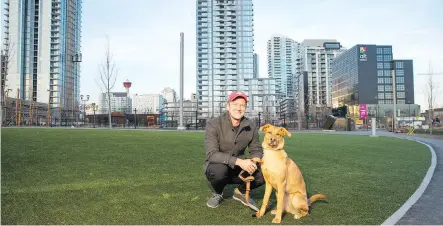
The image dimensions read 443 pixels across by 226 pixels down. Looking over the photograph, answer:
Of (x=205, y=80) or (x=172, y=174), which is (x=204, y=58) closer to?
(x=205, y=80)

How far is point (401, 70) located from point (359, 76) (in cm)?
1828

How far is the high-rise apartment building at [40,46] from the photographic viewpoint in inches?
3189

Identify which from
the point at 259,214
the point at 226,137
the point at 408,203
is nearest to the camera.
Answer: the point at 259,214

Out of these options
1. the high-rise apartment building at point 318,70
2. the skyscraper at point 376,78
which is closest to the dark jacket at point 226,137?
the skyscraper at point 376,78

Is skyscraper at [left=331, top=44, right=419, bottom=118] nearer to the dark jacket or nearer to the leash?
the dark jacket

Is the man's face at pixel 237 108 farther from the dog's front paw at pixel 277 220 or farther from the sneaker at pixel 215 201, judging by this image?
the dog's front paw at pixel 277 220

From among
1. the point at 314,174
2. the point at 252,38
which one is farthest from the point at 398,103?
the point at 314,174

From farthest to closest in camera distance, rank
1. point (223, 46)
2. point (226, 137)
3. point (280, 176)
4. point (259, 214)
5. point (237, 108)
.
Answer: point (223, 46)
point (226, 137)
point (237, 108)
point (259, 214)
point (280, 176)

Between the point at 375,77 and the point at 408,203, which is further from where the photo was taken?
the point at 375,77

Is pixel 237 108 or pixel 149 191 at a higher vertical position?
pixel 237 108

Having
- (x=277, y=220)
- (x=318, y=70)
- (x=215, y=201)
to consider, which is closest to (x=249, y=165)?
(x=277, y=220)

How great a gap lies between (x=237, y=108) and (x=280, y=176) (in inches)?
40.8

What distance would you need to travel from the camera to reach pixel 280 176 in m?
3.37

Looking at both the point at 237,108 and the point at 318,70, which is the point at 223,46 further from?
the point at 237,108
